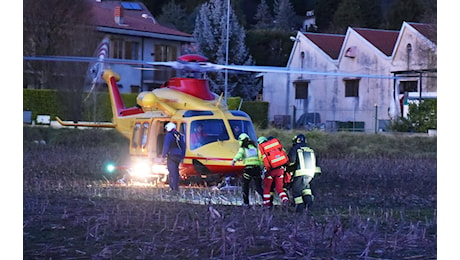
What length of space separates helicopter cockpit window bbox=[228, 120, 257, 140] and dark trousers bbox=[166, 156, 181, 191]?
1288 mm

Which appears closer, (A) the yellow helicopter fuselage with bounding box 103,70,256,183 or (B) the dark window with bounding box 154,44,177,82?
(A) the yellow helicopter fuselage with bounding box 103,70,256,183

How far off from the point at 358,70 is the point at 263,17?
16.4ft

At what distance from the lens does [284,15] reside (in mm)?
31516

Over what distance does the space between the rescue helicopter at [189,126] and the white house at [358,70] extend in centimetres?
1549

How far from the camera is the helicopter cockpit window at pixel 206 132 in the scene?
1495 cm

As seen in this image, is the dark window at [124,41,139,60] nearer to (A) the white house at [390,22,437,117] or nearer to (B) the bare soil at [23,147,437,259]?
(A) the white house at [390,22,437,117]

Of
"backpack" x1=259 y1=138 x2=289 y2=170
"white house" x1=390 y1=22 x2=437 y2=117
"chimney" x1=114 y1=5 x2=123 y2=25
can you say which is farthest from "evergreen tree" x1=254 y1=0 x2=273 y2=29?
"backpack" x1=259 y1=138 x2=289 y2=170

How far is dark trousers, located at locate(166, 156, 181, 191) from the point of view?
1437 cm

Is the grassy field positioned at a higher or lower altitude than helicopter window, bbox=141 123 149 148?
lower

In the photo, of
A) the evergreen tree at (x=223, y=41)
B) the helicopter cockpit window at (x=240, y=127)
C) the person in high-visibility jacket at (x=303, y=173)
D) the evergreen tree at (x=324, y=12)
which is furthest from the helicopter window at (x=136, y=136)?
the evergreen tree at (x=223, y=41)

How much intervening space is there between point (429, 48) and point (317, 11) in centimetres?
649

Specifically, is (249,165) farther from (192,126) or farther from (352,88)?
(352,88)

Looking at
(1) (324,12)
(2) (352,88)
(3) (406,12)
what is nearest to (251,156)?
(1) (324,12)
